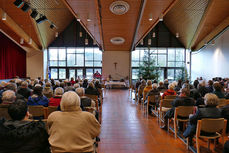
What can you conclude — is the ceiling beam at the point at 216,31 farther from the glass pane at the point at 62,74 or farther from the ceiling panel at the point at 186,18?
the glass pane at the point at 62,74

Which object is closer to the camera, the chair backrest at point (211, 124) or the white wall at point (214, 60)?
the chair backrest at point (211, 124)

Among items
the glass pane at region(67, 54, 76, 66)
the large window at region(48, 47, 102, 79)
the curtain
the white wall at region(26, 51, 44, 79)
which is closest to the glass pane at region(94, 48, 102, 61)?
the large window at region(48, 47, 102, 79)

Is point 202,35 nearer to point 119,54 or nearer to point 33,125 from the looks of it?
point 119,54

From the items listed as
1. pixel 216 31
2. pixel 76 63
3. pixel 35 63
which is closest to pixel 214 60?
pixel 216 31

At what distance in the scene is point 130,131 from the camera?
4230 mm

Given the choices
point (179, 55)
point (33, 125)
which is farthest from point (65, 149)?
point (179, 55)

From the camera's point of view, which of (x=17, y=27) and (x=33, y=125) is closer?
(x=33, y=125)

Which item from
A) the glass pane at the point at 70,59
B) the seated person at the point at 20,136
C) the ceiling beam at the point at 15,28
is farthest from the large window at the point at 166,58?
the seated person at the point at 20,136

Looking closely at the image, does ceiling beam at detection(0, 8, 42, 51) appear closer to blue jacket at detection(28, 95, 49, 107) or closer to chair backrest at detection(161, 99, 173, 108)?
blue jacket at detection(28, 95, 49, 107)

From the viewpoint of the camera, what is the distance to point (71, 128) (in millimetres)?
1745

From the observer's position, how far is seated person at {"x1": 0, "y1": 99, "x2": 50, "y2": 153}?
1582 mm

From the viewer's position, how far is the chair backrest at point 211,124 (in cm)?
276

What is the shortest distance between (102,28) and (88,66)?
241 inches

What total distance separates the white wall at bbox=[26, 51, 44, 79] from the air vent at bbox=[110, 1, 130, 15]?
367 inches
